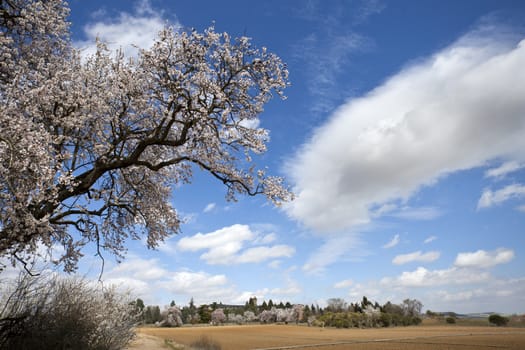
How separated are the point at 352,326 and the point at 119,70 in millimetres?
93939

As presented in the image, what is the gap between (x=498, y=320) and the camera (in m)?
79.4

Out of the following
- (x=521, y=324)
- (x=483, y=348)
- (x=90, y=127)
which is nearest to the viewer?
(x=90, y=127)

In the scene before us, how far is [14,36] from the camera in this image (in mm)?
13133

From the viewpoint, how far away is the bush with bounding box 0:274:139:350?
32.6ft

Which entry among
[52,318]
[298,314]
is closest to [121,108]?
[52,318]

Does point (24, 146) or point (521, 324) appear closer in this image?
point (24, 146)

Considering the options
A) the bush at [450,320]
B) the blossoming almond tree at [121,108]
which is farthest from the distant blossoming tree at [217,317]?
the blossoming almond tree at [121,108]

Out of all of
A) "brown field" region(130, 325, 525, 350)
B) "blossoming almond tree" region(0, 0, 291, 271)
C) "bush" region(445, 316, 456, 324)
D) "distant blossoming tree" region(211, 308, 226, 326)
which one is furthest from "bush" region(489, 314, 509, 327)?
"blossoming almond tree" region(0, 0, 291, 271)

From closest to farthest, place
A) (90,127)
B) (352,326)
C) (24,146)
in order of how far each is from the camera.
Result: (24,146)
(90,127)
(352,326)

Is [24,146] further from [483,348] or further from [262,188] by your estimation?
[483,348]

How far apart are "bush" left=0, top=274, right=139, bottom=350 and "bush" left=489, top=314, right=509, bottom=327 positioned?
8833 cm

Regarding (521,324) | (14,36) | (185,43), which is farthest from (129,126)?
(521,324)

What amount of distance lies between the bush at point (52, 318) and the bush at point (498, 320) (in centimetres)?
8833

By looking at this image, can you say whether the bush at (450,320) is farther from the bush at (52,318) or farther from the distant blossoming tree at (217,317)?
the bush at (52,318)
